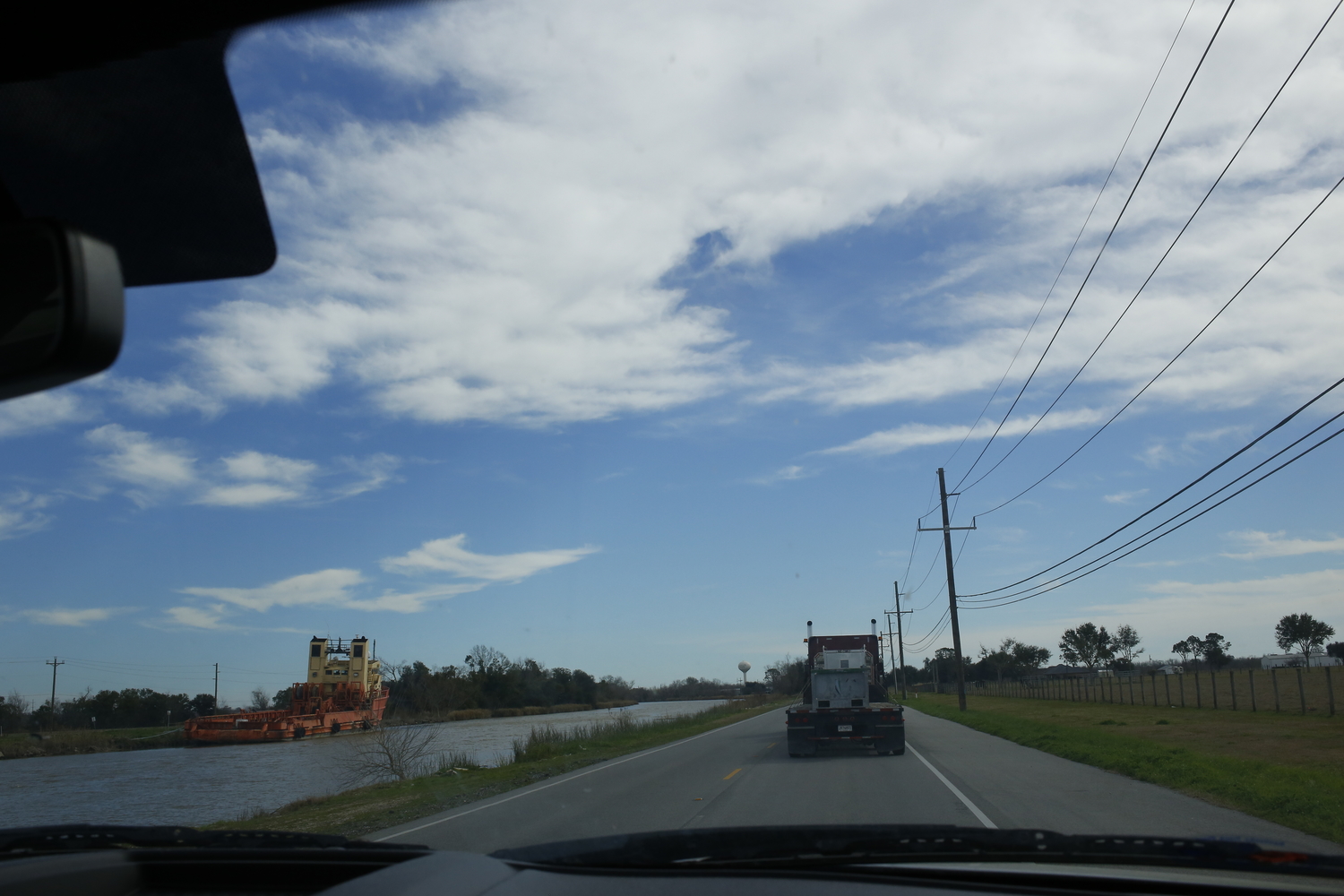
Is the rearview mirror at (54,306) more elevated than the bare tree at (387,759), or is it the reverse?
the rearview mirror at (54,306)

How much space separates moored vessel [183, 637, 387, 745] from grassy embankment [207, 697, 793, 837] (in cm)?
1162

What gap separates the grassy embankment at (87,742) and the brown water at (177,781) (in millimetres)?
455

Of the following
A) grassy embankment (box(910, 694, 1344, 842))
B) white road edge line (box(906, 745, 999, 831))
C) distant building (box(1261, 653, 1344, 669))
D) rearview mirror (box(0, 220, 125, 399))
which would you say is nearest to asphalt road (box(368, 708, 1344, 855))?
white road edge line (box(906, 745, 999, 831))

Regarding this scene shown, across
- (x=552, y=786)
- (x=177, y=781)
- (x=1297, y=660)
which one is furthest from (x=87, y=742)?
(x=1297, y=660)

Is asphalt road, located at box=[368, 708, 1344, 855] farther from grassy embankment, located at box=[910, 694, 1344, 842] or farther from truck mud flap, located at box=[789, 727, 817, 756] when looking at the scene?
truck mud flap, located at box=[789, 727, 817, 756]

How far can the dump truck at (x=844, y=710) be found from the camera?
19.8m

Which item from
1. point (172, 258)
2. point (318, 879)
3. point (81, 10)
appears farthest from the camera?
point (318, 879)

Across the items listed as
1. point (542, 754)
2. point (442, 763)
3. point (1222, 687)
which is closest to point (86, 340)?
point (442, 763)

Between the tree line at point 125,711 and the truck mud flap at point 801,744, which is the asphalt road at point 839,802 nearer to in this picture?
Answer: the truck mud flap at point 801,744

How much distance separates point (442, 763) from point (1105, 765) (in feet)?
50.6

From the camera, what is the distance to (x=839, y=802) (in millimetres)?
11586

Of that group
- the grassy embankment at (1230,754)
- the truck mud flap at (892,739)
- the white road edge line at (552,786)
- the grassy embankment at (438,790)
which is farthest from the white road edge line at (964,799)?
the grassy embankment at (438,790)

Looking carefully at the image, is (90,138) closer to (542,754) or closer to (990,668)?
(542,754)

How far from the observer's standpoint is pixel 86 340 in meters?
1.86
